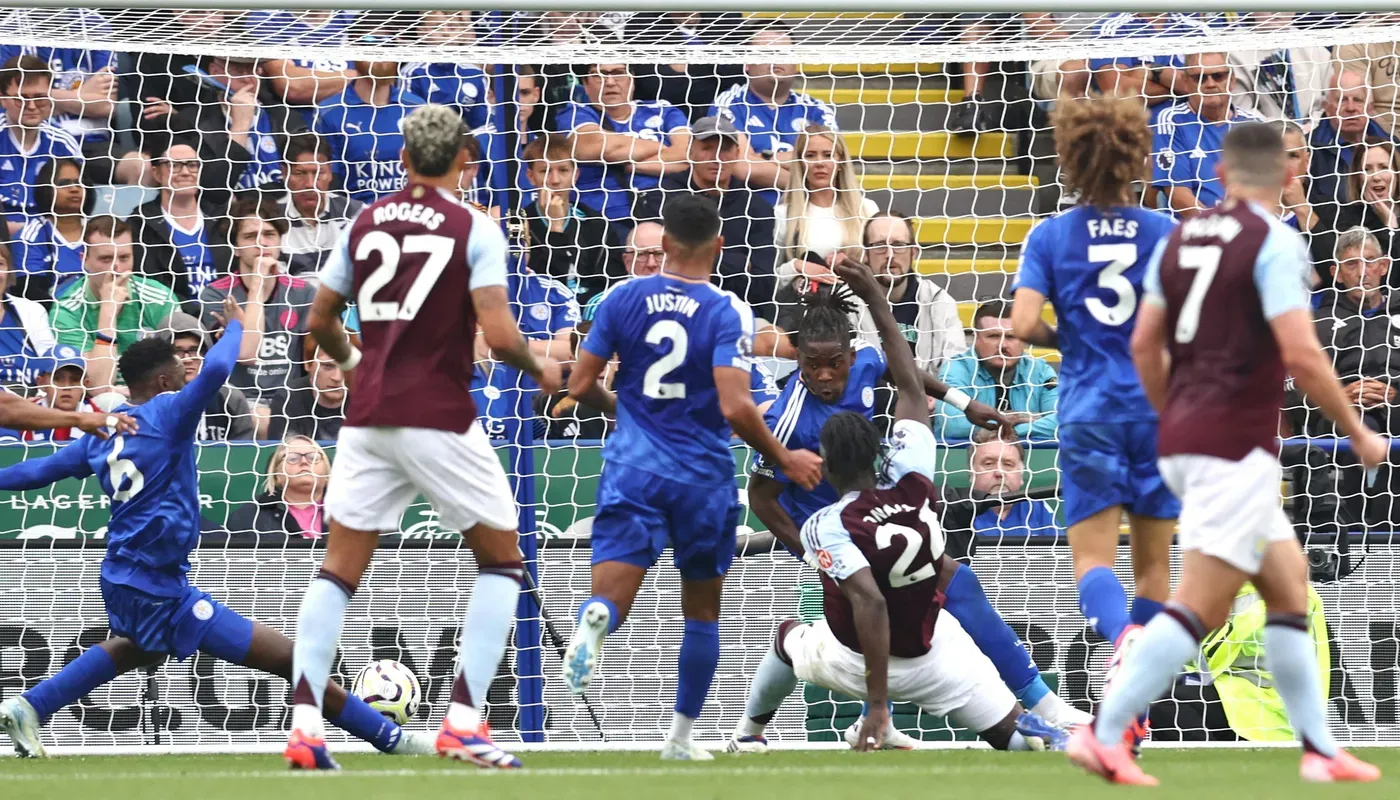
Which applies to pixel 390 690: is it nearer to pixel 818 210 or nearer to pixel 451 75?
pixel 818 210

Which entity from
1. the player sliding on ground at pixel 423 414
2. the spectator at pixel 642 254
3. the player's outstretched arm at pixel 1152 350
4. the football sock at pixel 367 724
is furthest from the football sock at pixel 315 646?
the spectator at pixel 642 254

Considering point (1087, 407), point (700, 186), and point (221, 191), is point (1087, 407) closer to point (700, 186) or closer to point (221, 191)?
point (700, 186)

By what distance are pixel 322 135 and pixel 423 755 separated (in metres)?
4.39

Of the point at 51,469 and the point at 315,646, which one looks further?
the point at 51,469

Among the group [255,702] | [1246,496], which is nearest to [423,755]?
[255,702]

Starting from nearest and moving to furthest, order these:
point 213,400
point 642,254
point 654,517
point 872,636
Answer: point 654,517 < point 872,636 < point 213,400 < point 642,254

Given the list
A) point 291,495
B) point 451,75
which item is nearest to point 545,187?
point 451,75

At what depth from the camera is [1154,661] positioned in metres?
4.80

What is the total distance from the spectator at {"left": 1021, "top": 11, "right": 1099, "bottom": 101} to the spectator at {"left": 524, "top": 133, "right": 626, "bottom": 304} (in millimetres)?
2535

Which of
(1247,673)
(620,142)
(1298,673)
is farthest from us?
(620,142)

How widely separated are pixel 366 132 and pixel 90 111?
5.27 ft

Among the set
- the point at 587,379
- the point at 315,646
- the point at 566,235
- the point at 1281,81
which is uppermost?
the point at 1281,81

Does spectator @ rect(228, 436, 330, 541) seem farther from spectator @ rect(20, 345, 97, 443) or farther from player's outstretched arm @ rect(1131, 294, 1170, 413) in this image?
player's outstretched arm @ rect(1131, 294, 1170, 413)

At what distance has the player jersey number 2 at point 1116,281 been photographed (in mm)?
6145
